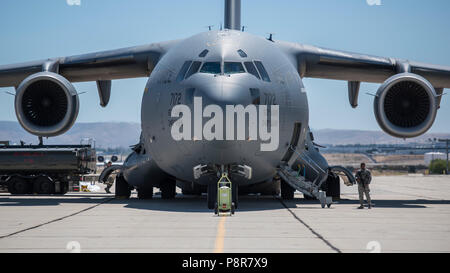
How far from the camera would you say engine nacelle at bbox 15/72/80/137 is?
48.9 feet

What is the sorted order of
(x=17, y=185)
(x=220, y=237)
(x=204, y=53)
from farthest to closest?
(x=17, y=185)
(x=204, y=53)
(x=220, y=237)

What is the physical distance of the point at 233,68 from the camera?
12.3 meters

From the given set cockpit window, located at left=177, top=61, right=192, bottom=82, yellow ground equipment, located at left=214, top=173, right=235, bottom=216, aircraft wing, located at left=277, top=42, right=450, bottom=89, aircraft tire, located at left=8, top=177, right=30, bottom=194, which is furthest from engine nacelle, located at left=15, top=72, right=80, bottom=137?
aircraft tire, located at left=8, top=177, right=30, bottom=194

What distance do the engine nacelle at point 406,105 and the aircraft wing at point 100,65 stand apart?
5580mm

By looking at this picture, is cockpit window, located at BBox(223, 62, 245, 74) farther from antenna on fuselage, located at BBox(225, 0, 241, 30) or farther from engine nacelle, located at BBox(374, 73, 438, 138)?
antenna on fuselage, located at BBox(225, 0, 241, 30)

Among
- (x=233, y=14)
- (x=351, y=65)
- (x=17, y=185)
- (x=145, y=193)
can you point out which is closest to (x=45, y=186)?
(x=17, y=185)

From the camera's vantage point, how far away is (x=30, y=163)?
2353 centimetres

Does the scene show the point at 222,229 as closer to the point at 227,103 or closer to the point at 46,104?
the point at 227,103

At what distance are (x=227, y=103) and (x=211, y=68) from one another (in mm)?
1239

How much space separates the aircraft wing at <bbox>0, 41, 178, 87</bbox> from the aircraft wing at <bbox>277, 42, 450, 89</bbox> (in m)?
3.46

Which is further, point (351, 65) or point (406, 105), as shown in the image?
point (351, 65)

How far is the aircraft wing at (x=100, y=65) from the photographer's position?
16.3 m

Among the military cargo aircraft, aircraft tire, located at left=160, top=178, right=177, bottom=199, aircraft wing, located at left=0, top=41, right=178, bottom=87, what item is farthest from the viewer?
aircraft tire, located at left=160, top=178, right=177, bottom=199

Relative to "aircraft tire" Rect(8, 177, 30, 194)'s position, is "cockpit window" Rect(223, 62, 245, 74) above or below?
above
